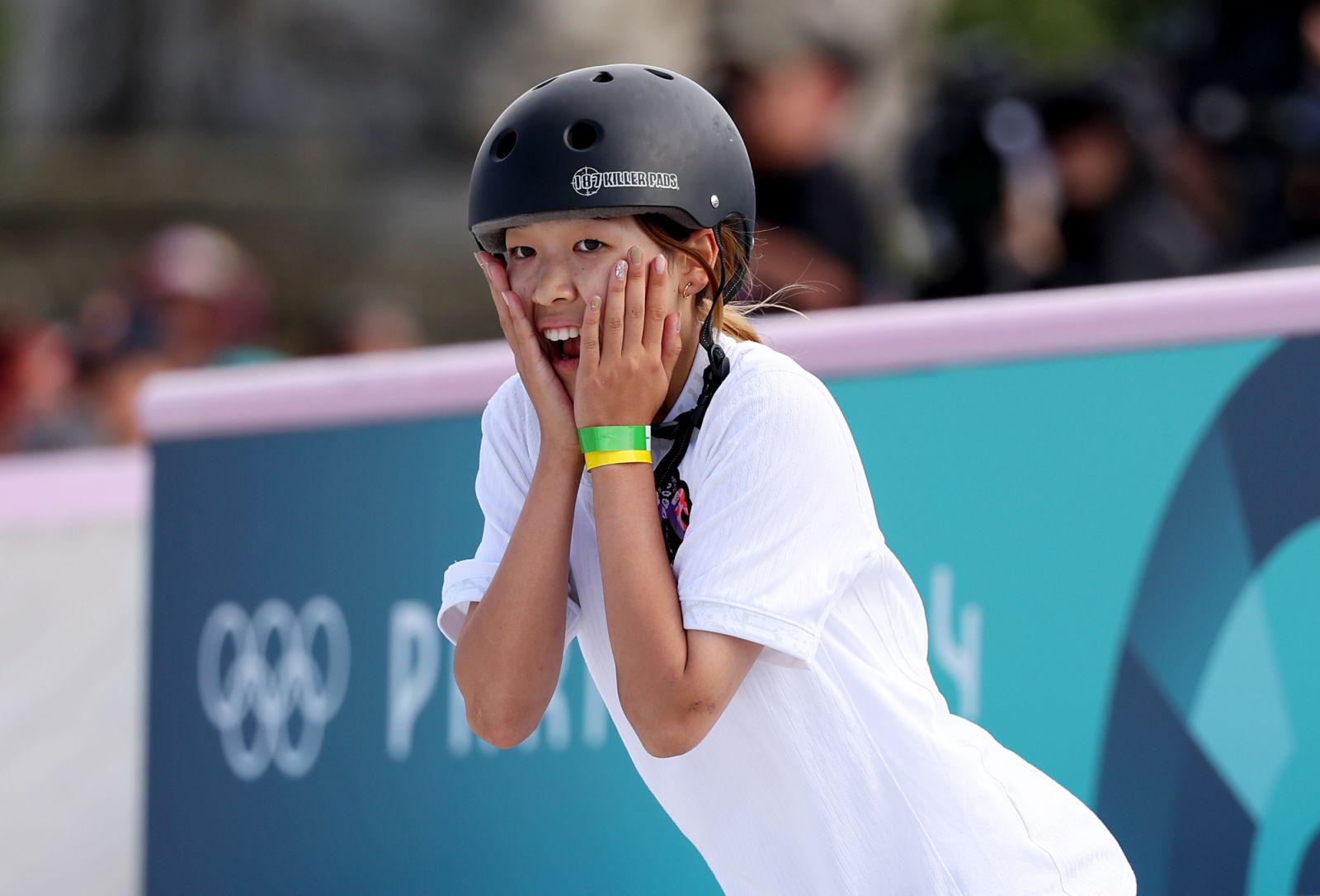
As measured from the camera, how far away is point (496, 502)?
2.69 m

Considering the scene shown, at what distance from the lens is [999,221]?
6227mm

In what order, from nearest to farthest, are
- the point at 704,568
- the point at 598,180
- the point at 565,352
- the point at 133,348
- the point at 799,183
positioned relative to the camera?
the point at 704,568
the point at 598,180
the point at 565,352
the point at 799,183
the point at 133,348

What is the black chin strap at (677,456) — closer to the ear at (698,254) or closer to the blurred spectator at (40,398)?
the ear at (698,254)

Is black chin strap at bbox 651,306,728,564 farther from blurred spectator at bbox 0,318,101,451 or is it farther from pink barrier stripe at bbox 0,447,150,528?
blurred spectator at bbox 0,318,101,451

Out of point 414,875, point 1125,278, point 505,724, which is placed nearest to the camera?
point 505,724

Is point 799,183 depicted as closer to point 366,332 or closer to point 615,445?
point 366,332

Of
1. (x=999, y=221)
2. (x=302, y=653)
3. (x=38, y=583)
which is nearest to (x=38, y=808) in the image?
(x=38, y=583)

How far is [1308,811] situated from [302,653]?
2738 millimetres

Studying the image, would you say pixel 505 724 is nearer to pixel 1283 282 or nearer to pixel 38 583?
pixel 1283 282

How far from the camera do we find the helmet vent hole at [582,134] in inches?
96.6

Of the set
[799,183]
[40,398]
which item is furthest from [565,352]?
[40,398]

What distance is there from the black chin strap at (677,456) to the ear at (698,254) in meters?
0.13

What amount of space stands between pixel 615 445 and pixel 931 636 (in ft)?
5.14

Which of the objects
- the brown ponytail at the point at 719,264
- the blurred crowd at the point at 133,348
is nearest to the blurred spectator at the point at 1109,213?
the brown ponytail at the point at 719,264
